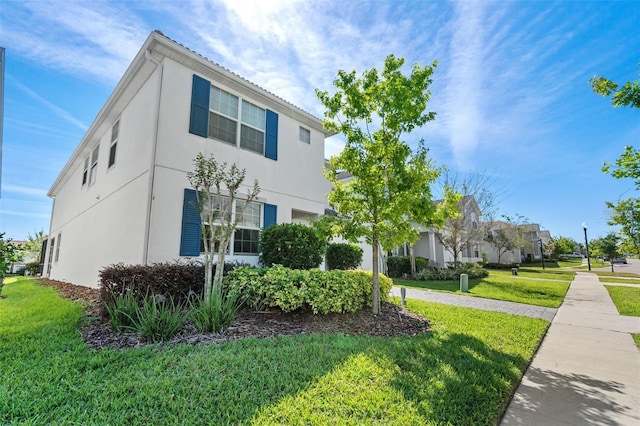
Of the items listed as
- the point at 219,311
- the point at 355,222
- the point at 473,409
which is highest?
the point at 355,222

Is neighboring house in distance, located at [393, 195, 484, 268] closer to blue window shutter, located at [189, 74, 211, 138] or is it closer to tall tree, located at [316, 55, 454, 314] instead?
tall tree, located at [316, 55, 454, 314]

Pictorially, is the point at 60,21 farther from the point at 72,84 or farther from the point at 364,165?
the point at 364,165

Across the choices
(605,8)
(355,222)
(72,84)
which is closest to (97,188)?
(72,84)

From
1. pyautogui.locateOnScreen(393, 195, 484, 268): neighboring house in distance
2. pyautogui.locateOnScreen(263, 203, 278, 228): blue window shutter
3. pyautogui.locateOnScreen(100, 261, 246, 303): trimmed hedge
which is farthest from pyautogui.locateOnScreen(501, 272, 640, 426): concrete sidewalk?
pyautogui.locateOnScreen(393, 195, 484, 268): neighboring house in distance

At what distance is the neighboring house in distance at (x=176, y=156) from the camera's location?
714 centimetres

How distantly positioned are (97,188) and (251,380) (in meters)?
11.5

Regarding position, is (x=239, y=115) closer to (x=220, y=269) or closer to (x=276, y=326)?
(x=220, y=269)

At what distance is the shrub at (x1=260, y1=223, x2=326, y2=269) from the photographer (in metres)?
7.82

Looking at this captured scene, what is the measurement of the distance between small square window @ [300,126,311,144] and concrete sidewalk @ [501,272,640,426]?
30.0ft

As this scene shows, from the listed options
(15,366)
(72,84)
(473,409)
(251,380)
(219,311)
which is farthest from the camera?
(72,84)

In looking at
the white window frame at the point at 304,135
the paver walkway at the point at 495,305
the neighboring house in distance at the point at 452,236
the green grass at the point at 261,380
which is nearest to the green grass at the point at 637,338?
the paver walkway at the point at 495,305

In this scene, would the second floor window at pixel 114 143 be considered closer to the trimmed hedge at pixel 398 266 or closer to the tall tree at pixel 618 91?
the tall tree at pixel 618 91

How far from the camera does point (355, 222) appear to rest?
6.65 m

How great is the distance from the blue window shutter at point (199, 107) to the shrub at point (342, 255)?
18.6 ft
